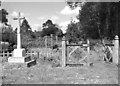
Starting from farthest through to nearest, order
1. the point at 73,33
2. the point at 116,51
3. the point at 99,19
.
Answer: the point at 73,33, the point at 99,19, the point at 116,51

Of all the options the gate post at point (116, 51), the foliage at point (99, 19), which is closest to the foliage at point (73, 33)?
the foliage at point (99, 19)

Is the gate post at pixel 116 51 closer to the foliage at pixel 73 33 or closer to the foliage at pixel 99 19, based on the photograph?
Answer: the foliage at pixel 99 19

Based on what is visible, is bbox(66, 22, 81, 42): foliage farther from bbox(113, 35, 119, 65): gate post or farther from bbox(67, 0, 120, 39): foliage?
bbox(113, 35, 119, 65): gate post

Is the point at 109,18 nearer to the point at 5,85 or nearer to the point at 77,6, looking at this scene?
the point at 77,6

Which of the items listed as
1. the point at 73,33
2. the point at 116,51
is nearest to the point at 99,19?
the point at 73,33

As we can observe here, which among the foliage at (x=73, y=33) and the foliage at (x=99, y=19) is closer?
the foliage at (x=99, y=19)

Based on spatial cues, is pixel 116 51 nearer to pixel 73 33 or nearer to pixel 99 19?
pixel 99 19

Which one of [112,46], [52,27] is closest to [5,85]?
[112,46]

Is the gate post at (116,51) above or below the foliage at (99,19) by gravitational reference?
below

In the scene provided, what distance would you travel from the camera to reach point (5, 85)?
5801 mm

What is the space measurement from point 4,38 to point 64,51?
2086cm

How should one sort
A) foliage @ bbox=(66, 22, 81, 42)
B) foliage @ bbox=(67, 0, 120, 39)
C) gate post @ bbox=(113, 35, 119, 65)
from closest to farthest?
gate post @ bbox=(113, 35, 119, 65) → foliage @ bbox=(67, 0, 120, 39) → foliage @ bbox=(66, 22, 81, 42)

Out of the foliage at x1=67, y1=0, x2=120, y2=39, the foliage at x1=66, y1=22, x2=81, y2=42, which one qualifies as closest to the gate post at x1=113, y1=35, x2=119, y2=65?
the foliage at x1=67, y1=0, x2=120, y2=39

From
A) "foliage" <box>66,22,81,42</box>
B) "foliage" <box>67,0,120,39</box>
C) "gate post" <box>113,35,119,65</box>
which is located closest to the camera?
"gate post" <box>113,35,119,65</box>
